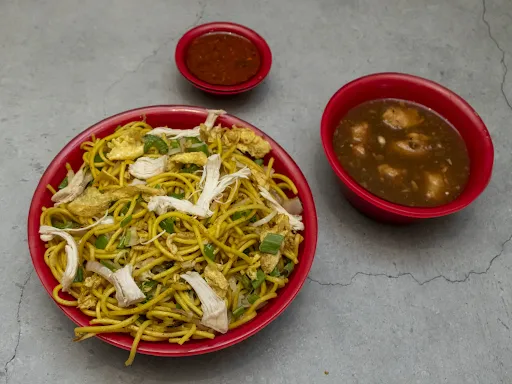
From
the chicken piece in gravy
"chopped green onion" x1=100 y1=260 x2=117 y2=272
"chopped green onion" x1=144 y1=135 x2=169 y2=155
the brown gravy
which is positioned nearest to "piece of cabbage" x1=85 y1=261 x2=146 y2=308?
"chopped green onion" x1=100 y1=260 x2=117 y2=272

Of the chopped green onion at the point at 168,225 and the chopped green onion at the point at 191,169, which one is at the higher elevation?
the chopped green onion at the point at 191,169

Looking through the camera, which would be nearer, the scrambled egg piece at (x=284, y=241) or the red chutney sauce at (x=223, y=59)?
the scrambled egg piece at (x=284, y=241)

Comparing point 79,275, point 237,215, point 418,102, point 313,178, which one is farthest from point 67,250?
point 418,102

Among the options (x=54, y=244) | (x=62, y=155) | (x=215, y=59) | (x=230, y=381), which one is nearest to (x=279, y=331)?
(x=230, y=381)

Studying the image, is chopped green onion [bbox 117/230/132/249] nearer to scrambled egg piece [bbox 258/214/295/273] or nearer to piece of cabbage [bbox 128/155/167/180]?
piece of cabbage [bbox 128/155/167/180]

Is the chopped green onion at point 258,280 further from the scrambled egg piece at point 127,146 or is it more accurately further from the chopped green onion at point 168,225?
the scrambled egg piece at point 127,146

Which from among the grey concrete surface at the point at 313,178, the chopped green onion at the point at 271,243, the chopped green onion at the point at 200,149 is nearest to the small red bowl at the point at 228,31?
the grey concrete surface at the point at 313,178
